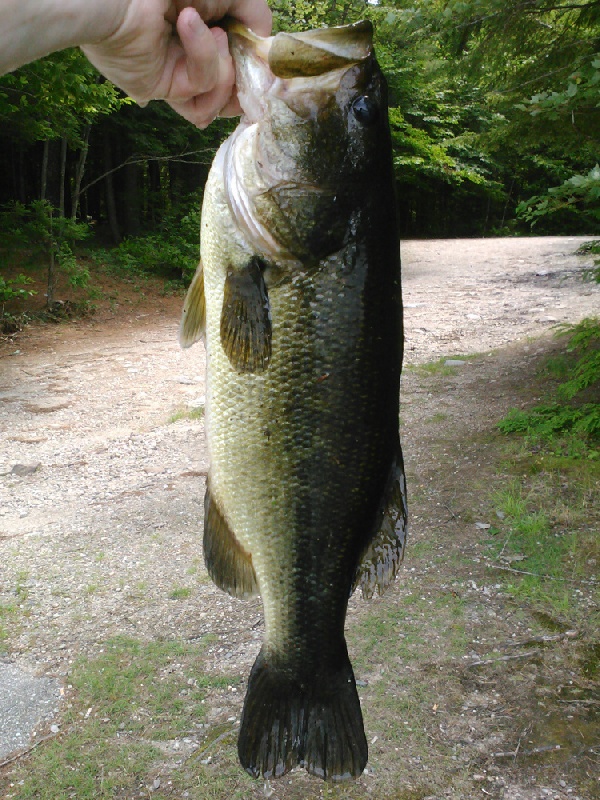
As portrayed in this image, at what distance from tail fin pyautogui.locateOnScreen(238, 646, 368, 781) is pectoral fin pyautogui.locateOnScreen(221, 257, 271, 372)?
91 cm

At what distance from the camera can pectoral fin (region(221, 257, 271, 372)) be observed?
5.64 feet

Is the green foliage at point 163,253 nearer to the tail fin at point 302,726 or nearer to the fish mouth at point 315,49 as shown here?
the fish mouth at point 315,49

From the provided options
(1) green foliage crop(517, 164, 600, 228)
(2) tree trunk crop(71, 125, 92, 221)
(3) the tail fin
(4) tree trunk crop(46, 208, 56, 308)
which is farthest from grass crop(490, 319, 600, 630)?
(2) tree trunk crop(71, 125, 92, 221)

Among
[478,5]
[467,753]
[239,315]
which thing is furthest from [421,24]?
[467,753]

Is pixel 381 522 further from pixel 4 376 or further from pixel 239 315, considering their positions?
pixel 4 376

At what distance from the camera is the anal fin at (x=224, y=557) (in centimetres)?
195

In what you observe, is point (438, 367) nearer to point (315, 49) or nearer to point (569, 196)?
point (569, 196)

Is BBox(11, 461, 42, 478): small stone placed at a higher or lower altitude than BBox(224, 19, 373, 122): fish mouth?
lower

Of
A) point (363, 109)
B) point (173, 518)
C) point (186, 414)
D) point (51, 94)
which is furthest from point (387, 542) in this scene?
point (51, 94)

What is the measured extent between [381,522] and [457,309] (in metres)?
10.6

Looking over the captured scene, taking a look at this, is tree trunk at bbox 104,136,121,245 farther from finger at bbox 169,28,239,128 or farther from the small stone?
finger at bbox 169,28,239,128

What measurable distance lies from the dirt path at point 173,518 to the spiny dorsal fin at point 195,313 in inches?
90.3

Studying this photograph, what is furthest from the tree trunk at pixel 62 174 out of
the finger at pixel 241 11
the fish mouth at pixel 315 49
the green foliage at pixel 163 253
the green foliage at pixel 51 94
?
the fish mouth at pixel 315 49

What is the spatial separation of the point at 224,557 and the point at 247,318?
711 millimetres
